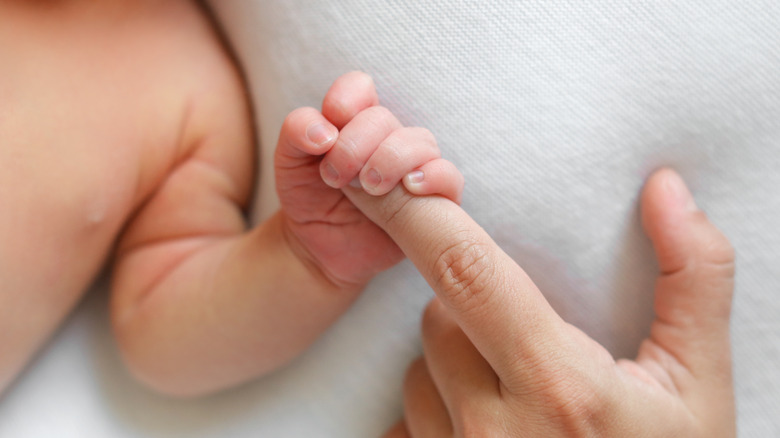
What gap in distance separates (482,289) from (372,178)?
141 mm

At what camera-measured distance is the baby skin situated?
56 centimetres

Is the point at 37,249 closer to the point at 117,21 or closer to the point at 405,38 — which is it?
the point at 117,21

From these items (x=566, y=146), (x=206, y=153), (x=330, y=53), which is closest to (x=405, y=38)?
(x=330, y=53)

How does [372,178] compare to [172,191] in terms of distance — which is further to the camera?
[172,191]

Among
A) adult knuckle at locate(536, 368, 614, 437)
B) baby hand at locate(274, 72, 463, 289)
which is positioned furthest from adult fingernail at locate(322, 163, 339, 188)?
adult knuckle at locate(536, 368, 614, 437)

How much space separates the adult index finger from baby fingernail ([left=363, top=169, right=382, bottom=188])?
26mm

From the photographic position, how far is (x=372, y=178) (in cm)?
50

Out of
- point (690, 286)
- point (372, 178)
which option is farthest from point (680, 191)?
point (372, 178)

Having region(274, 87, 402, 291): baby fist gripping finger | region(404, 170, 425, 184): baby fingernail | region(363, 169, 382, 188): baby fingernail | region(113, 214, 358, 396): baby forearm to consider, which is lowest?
region(113, 214, 358, 396): baby forearm

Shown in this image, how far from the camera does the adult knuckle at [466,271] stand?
49 cm

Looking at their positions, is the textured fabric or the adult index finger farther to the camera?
the textured fabric

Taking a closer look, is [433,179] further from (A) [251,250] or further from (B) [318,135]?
(A) [251,250]

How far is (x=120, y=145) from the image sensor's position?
693 mm

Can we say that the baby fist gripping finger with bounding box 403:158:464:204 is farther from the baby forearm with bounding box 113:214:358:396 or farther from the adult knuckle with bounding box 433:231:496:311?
the baby forearm with bounding box 113:214:358:396
